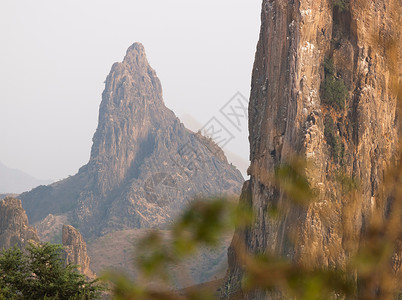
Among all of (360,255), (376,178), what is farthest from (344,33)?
(360,255)

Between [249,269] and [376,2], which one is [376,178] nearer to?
[376,2]

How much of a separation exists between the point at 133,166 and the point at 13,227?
5322 centimetres

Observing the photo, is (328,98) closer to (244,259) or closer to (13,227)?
(244,259)

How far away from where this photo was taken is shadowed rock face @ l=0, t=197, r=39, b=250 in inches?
1997

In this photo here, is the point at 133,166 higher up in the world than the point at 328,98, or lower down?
lower down

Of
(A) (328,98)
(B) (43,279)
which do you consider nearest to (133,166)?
(A) (328,98)

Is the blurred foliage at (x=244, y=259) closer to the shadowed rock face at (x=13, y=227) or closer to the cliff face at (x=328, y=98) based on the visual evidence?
the cliff face at (x=328, y=98)

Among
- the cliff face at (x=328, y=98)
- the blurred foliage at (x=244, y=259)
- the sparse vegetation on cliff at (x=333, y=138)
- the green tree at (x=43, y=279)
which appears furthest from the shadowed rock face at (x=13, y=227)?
the blurred foliage at (x=244, y=259)

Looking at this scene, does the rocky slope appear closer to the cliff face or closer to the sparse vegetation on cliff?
the cliff face

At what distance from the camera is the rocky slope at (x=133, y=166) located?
316 feet

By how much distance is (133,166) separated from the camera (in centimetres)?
10500

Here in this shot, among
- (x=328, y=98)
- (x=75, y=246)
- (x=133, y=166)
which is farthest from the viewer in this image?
(x=133, y=166)

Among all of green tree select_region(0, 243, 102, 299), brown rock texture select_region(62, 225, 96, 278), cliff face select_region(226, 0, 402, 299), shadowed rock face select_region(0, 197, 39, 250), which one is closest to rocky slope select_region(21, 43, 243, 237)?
brown rock texture select_region(62, 225, 96, 278)

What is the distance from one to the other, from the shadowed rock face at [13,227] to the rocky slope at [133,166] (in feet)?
129
